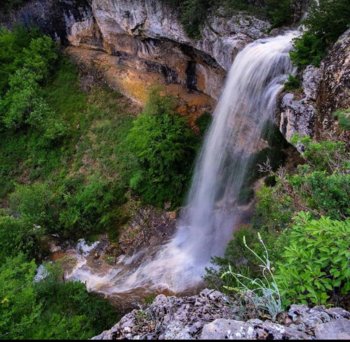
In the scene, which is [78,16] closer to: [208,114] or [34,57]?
[34,57]

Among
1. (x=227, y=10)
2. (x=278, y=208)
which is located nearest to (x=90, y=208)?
(x=227, y=10)

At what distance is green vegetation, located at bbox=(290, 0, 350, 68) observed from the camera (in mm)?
8898

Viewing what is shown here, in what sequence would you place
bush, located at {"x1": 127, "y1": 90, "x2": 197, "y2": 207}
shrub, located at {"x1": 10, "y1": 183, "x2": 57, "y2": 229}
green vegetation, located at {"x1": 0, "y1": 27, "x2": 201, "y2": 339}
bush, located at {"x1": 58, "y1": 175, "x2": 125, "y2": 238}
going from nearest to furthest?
green vegetation, located at {"x1": 0, "y1": 27, "x2": 201, "y2": 339}
bush, located at {"x1": 127, "y1": 90, "x2": 197, "y2": 207}
shrub, located at {"x1": 10, "y1": 183, "x2": 57, "y2": 229}
bush, located at {"x1": 58, "y1": 175, "x2": 125, "y2": 238}

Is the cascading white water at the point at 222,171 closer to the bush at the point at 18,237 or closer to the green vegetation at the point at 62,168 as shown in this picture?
the green vegetation at the point at 62,168

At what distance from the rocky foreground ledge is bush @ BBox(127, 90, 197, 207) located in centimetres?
1105

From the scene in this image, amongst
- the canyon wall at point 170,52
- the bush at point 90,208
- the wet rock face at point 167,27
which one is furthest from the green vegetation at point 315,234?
the bush at point 90,208

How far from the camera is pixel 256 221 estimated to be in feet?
35.7

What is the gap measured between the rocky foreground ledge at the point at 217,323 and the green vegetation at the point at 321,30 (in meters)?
7.29

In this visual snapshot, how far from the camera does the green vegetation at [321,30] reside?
8898mm

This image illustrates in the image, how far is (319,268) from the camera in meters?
3.85

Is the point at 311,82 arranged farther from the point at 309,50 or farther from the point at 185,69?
the point at 185,69

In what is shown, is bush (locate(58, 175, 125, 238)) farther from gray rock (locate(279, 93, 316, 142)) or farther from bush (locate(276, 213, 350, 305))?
bush (locate(276, 213, 350, 305))

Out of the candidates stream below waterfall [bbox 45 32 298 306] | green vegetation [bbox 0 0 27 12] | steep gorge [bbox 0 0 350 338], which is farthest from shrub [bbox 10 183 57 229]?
green vegetation [bbox 0 0 27 12]

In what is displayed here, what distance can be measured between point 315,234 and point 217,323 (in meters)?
1.56
